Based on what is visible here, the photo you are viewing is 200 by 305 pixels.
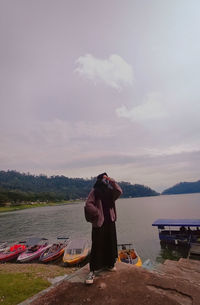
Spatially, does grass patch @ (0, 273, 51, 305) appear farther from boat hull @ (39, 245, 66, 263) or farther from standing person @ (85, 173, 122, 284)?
boat hull @ (39, 245, 66, 263)

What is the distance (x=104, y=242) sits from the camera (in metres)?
5.19

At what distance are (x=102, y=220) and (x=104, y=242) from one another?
0.76m

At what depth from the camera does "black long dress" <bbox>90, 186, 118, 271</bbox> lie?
16.4 feet

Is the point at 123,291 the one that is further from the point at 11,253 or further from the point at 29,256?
the point at 11,253

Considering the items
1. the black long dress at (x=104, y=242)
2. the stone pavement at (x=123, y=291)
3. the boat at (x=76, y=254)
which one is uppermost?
the black long dress at (x=104, y=242)

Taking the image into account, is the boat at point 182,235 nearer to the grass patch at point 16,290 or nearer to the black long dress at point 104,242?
the grass patch at point 16,290

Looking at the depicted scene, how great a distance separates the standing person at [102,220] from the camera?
492cm

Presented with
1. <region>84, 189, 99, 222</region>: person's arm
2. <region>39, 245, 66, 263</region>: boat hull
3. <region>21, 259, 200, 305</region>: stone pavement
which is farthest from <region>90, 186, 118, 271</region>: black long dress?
<region>39, 245, 66, 263</region>: boat hull

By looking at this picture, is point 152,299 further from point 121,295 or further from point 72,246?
point 72,246

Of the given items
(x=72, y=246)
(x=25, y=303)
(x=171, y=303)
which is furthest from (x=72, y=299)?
(x=72, y=246)

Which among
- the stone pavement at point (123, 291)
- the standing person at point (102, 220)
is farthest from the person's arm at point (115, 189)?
the stone pavement at point (123, 291)

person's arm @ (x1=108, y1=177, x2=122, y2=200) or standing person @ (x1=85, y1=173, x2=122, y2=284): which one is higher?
person's arm @ (x1=108, y1=177, x2=122, y2=200)

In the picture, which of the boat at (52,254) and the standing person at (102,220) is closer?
the standing person at (102,220)

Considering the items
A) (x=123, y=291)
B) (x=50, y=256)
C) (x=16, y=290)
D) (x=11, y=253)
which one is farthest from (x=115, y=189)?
(x=11, y=253)
